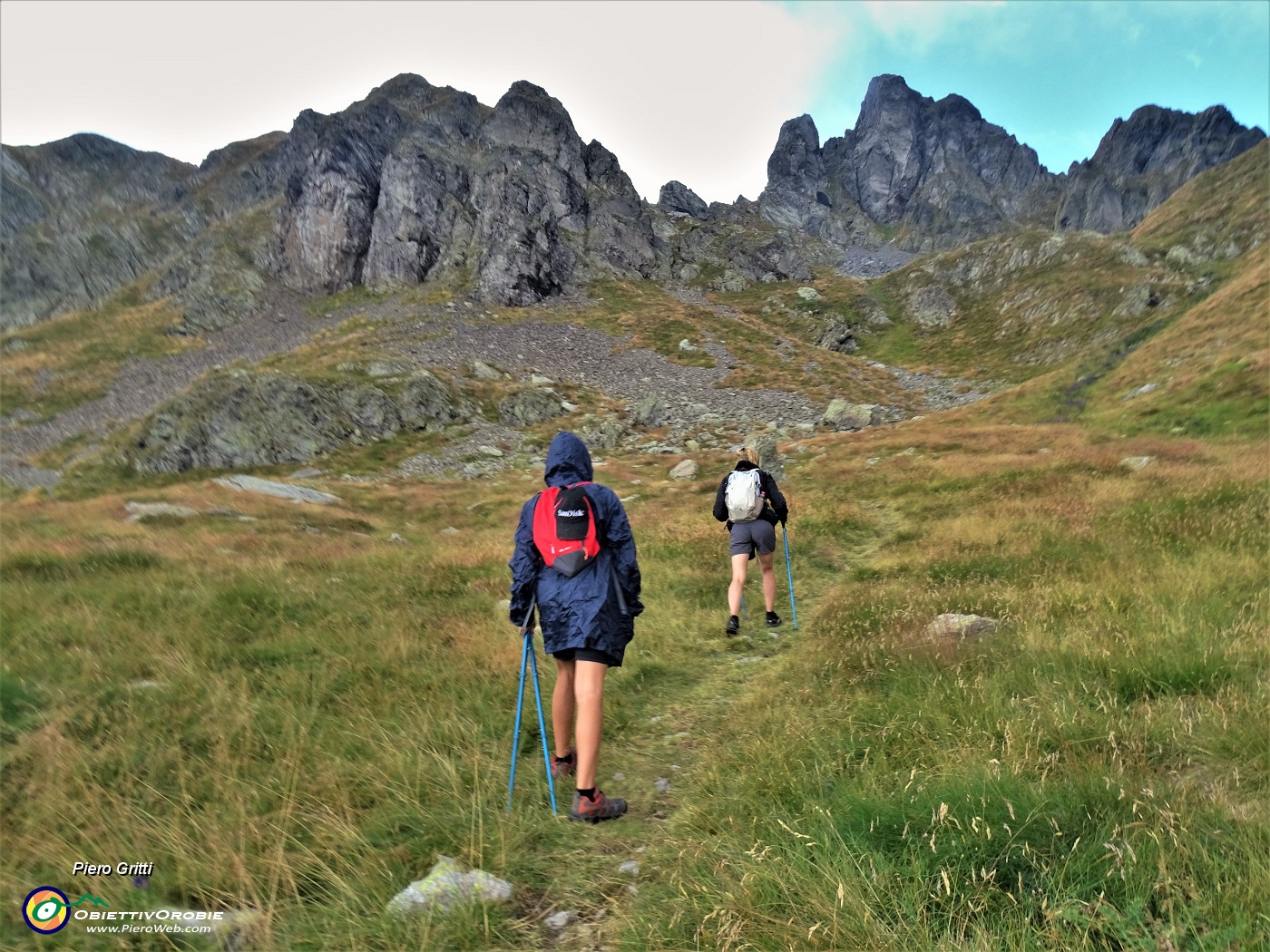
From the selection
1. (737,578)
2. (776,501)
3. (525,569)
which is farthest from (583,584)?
(776,501)

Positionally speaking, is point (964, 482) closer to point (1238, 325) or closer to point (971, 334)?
point (1238, 325)

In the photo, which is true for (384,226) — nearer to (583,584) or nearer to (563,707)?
(583,584)

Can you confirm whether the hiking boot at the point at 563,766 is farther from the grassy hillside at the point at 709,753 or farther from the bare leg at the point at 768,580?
the bare leg at the point at 768,580

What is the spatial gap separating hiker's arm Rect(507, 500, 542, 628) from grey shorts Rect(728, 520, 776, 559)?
4.93 metres

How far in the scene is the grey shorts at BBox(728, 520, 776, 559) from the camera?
9453 millimetres

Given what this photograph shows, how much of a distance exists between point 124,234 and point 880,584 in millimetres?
172059

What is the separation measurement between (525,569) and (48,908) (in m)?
3.48

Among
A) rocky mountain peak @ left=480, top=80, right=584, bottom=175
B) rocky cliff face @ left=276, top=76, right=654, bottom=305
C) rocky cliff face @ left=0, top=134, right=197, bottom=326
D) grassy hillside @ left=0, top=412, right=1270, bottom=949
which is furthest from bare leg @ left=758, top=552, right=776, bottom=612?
rocky cliff face @ left=0, top=134, right=197, bottom=326

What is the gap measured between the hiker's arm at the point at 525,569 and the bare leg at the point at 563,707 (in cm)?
51

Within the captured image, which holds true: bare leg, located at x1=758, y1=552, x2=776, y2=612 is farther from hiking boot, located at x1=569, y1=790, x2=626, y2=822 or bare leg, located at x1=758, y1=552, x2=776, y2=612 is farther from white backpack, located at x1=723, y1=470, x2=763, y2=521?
hiking boot, located at x1=569, y1=790, x2=626, y2=822

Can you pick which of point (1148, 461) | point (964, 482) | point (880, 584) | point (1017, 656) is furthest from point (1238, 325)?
point (1017, 656)

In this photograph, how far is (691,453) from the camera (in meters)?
42.0

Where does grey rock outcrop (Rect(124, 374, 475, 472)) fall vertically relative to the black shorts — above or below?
above

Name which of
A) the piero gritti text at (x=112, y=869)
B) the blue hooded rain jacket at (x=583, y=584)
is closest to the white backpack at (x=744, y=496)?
the blue hooded rain jacket at (x=583, y=584)
